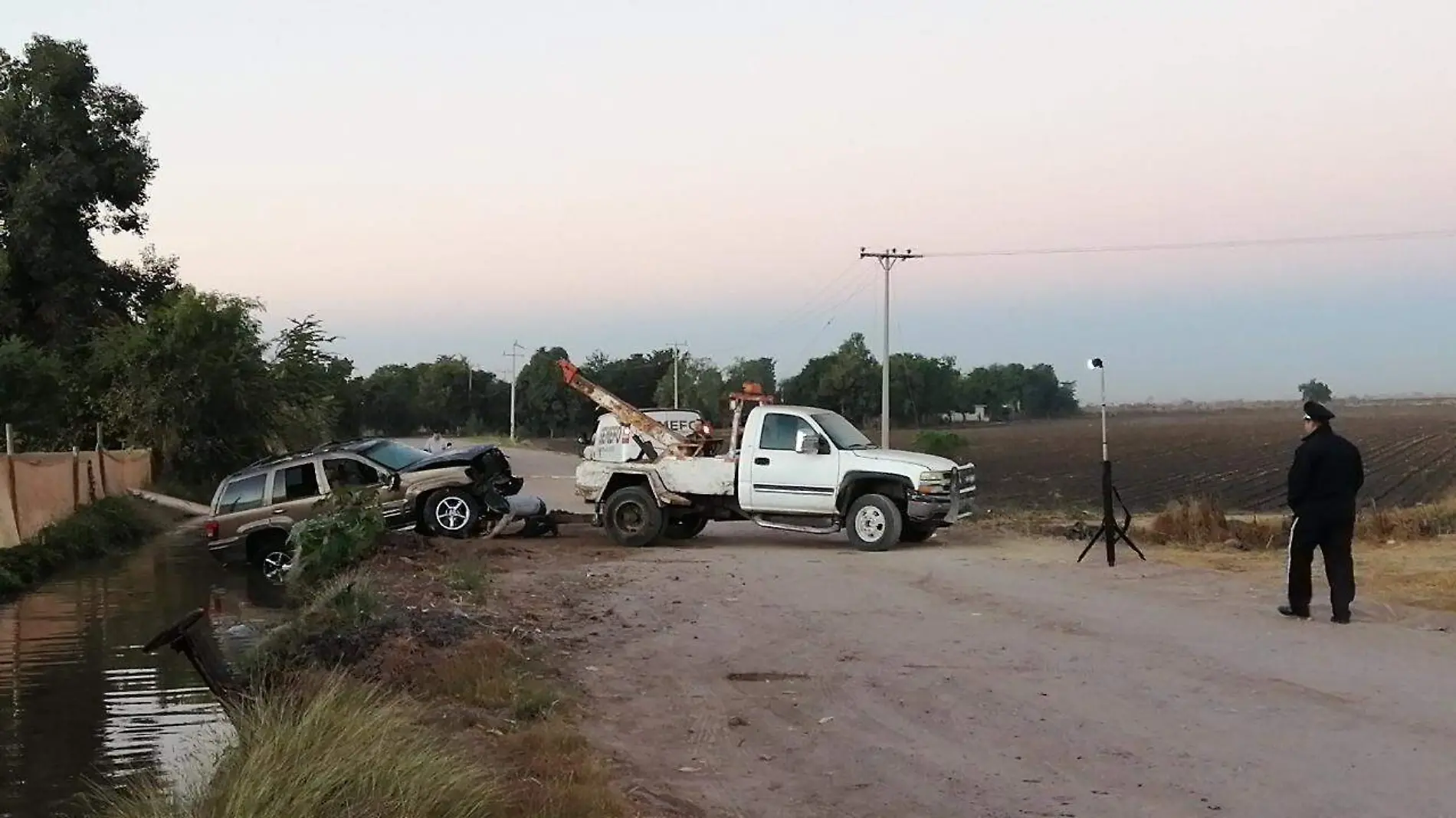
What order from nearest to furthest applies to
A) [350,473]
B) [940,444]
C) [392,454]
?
[350,473] < [392,454] < [940,444]

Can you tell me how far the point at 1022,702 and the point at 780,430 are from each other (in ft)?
36.2

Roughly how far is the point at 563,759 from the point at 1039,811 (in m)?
2.47

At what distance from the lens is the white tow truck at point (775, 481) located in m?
19.0

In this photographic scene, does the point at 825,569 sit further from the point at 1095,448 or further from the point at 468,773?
the point at 1095,448

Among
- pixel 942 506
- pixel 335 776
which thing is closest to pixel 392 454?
pixel 942 506

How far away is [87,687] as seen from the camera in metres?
11.5

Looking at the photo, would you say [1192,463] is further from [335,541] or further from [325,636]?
[325,636]

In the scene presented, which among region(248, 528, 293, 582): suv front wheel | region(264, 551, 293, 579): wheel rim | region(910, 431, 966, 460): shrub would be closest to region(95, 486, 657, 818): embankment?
region(264, 551, 293, 579): wheel rim

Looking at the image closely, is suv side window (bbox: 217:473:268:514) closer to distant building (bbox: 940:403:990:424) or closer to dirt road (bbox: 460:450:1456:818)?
dirt road (bbox: 460:450:1456:818)

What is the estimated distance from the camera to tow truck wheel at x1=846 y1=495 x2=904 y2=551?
61.9ft

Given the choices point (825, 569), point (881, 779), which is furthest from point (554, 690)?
point (825, 569)

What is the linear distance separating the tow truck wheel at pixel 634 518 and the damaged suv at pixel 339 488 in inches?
63.9

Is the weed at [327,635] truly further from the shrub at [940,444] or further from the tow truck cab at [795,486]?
the shrub at [940,444]

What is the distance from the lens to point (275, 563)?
770 inches
